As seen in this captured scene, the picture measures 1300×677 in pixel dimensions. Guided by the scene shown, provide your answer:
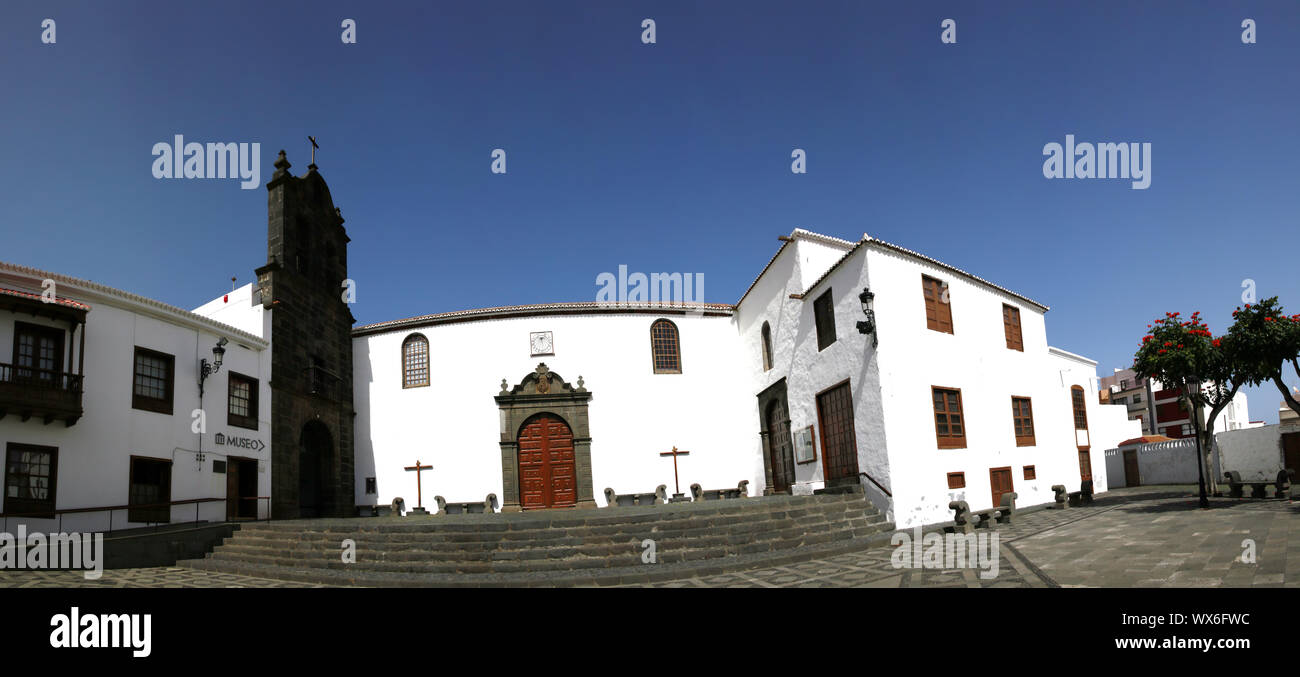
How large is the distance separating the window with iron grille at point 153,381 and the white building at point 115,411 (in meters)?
0.02

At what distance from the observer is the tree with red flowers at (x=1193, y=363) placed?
13.4 metres

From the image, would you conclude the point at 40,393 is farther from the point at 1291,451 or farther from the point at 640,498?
the point at 1291,451

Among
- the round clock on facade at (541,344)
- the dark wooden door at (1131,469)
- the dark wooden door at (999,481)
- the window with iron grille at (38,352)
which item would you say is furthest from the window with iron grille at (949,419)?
the window with iron grille at (38,352)

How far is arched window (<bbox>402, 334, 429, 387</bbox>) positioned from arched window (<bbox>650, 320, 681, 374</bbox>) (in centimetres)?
720

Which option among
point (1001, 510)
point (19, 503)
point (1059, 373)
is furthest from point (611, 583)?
point (1059, 373)

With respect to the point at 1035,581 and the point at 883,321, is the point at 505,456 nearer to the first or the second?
the point at 883,321

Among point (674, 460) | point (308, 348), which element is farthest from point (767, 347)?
point (308, 348)

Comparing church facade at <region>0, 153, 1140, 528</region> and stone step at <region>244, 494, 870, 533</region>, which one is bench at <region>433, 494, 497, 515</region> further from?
stone step at <region>244, 494, 870, 533</region>

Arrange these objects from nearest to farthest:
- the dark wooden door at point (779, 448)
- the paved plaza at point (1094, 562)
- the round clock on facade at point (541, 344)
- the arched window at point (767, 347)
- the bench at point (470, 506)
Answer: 1. the paved plaza at point (1094, 562)
2. the dark wooden door at point (779, 448)
3. the arched window at point (767, 347)
4. the bench at point (470, 506)
5. the round clock on facade at point (541, 344)

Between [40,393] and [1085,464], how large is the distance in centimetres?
2524

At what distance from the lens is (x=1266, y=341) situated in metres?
12.5

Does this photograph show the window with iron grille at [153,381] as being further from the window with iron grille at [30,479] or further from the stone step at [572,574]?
the stone step at [572,574]

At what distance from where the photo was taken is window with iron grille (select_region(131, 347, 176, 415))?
1328 cm
